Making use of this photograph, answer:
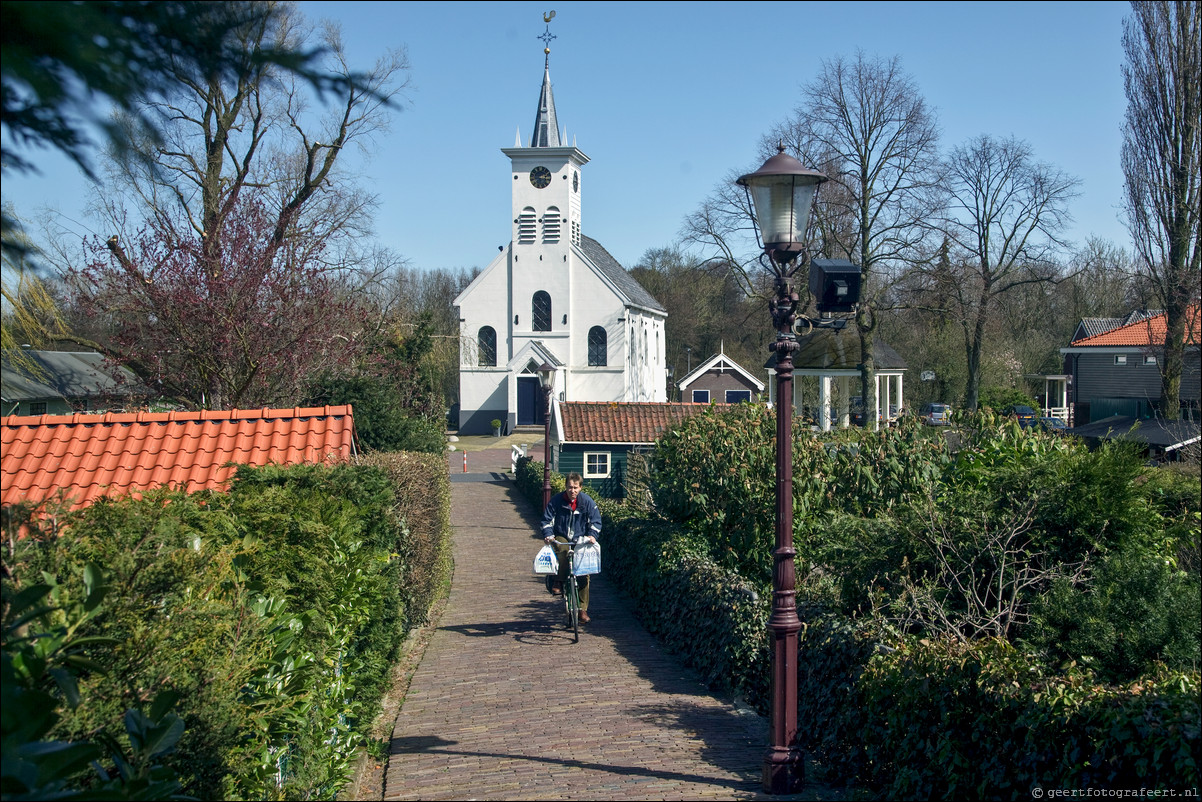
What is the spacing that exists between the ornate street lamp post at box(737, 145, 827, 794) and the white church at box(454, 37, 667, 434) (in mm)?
42614

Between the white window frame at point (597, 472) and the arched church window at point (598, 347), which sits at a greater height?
the arched church window at point (598, 347)

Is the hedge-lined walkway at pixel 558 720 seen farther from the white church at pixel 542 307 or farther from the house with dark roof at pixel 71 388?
the white church at pixel 542 307

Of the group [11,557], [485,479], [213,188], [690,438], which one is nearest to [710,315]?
[485,479]

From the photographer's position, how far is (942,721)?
4836mm

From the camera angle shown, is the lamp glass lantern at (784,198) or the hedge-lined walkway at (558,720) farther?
the lamp glass lantern at (784,198)

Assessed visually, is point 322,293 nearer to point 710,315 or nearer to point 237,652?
point 237,652

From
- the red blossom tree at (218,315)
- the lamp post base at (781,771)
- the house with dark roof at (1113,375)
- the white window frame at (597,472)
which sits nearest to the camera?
the lamp post base at (781,771)

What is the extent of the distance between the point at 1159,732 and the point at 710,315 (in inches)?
2673

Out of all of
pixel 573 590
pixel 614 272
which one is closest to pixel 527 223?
pixel 614 272

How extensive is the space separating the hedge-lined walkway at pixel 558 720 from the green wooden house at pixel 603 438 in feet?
42.7

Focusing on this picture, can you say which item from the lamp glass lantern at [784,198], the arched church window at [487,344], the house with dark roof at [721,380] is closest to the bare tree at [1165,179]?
the lamp glass lantern at [784,198]

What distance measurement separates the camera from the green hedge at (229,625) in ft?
9.62

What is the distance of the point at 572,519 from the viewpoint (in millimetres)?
10234

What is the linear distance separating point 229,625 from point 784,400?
3682 mm
